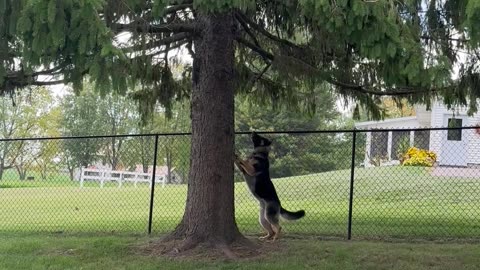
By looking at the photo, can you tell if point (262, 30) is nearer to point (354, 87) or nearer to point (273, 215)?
point (354, 87)

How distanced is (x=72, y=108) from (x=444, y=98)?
40.2 meters

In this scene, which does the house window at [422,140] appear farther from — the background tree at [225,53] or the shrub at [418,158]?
the background tree at [225,53]

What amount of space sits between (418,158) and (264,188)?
1514 centimetres

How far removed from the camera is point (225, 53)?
7742mm

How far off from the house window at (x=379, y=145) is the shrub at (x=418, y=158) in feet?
10.1

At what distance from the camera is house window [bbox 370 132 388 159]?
2596 cm

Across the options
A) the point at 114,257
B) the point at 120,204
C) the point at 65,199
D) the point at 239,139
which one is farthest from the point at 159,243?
the point at 239,139

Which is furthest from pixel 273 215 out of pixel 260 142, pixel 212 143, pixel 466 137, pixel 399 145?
pixel 399 145

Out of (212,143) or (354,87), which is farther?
(354,87)

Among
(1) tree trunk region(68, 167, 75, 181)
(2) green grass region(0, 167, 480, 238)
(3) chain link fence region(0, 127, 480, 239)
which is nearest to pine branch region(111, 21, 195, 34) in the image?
(3) chain link fence region(0, 127, 480, 239)

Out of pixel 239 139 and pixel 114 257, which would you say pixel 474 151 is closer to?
pixel 239 139

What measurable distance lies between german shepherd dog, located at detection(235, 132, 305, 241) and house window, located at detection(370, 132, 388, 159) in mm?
17736

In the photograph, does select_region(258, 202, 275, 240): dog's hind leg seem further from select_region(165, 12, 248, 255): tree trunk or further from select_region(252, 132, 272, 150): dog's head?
select_region(252, 132, 272, 150): dog's head

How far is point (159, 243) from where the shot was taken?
26.1ft
